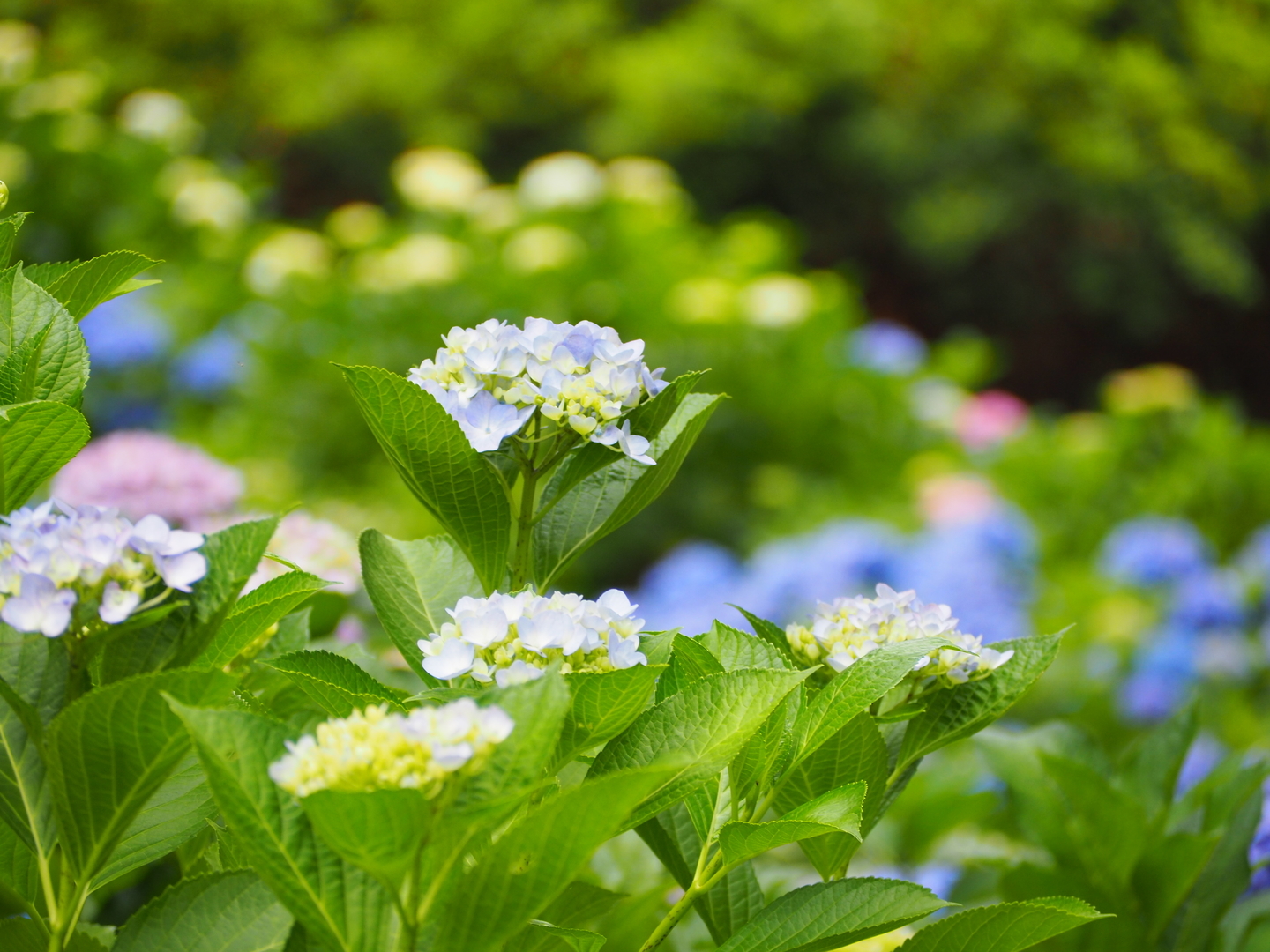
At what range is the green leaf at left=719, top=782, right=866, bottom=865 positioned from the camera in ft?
1.45

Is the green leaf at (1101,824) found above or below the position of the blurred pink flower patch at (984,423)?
above

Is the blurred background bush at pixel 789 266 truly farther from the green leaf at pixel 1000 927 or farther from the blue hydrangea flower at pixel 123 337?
the green leaf at pixel 1000 927

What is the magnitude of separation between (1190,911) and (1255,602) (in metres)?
2.12

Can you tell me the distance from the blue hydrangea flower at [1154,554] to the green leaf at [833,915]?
256cm

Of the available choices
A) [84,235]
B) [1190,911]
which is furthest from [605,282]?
[1190,911]

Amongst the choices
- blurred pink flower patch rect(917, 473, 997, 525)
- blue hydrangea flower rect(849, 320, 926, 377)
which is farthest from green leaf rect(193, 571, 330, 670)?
blue hydrangea flower rect(849, 320, 926, 377)

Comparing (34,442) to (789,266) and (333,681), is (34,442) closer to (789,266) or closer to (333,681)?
(333,681)

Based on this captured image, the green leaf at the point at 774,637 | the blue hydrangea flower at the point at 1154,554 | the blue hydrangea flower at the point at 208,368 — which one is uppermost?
the green leaf at the point at 774,637

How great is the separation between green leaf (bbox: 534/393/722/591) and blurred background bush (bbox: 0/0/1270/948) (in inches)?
5.1

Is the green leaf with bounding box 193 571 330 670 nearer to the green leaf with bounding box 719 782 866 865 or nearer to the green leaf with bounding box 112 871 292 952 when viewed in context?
the green leaf with bounding box 112 871 292 952

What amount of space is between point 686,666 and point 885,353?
376cm

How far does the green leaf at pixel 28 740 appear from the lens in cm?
43

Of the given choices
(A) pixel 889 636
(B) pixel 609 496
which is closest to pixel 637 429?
(B) pixel 609 496

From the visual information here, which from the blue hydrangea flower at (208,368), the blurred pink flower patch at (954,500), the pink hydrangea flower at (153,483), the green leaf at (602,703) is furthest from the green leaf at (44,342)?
the blue hydrangea flower at (208,368)
